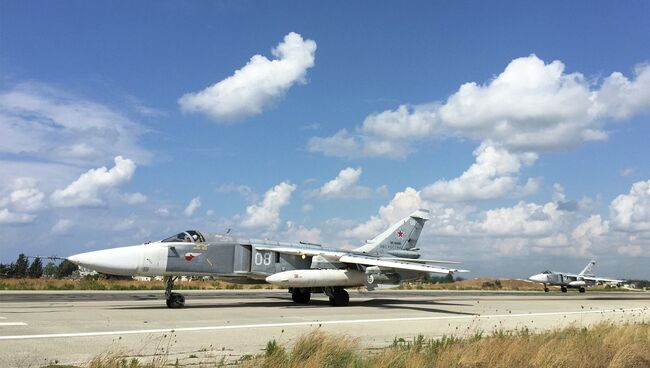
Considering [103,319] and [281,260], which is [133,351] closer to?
[103,319]

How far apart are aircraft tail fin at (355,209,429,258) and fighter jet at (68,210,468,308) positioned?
3.29m

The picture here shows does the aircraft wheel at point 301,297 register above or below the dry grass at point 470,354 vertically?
above

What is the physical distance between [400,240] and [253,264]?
9873 mm

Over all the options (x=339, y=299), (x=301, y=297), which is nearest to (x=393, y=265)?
(x=339, y=299)

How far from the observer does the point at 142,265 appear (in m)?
18.2

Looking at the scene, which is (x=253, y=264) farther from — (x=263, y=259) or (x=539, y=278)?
(x=539, y=278)

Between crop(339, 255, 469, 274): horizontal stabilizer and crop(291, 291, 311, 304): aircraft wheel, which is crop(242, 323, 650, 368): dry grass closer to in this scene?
crop(339, 255, 469, 274): horizontal stabilizer

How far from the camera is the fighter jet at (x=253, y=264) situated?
18.2 metres

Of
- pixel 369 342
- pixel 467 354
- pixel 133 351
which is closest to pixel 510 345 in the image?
pixel 467 354

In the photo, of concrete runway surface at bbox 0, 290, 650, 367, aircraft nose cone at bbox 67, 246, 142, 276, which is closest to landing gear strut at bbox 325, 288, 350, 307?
concrete runway surface at bbox 0, 290, 650, 367

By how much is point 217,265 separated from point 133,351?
1124 centimetres

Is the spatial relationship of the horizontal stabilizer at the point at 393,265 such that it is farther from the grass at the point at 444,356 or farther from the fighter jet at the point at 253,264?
the grass at the point at 444,356

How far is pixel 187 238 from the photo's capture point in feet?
65.2

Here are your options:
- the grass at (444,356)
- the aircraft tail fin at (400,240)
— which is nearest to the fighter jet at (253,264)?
the aircraft tail fin at (400,240)
